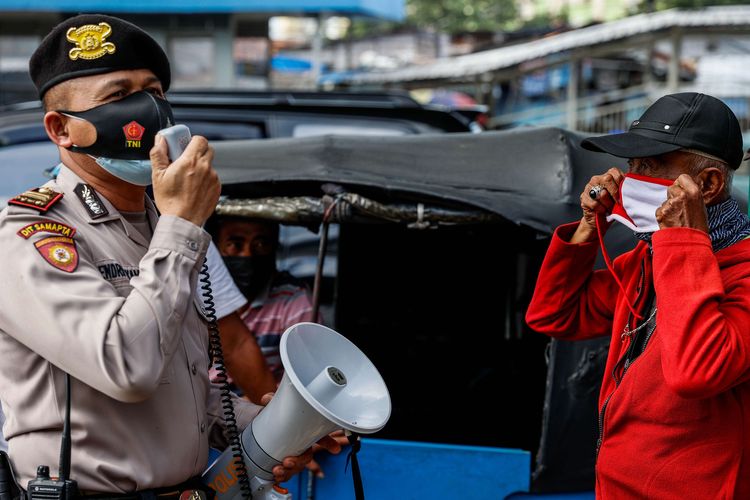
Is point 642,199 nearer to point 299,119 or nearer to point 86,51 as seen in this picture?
point 86,51

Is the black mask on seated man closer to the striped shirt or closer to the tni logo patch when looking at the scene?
the striped shirt

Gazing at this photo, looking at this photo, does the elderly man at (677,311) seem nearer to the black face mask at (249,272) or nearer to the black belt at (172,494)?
the black belt at (172,494)

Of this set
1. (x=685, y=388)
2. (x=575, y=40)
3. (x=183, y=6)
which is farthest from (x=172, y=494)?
(x=575, y=40)

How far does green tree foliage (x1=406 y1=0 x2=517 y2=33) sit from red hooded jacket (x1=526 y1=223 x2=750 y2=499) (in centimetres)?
3301

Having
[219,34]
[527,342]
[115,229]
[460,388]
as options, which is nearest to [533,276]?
[527,342]

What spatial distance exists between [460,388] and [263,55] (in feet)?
44.5

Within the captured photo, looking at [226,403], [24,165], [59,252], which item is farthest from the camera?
[24,165]

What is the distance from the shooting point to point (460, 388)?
4.52 metres

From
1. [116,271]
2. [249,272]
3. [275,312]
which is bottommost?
[275,312]

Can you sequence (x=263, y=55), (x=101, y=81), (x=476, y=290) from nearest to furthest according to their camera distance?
(x=101, y=81) → (x=476, y=290) → (x=263, y=55)

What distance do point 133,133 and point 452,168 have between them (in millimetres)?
1479

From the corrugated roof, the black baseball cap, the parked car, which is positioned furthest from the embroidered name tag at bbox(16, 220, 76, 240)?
the corrugated roof

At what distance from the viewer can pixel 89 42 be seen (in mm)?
2020

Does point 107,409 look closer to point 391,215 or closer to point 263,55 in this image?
point 391,215
